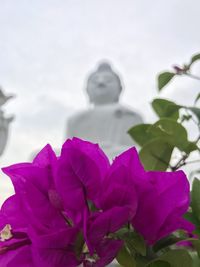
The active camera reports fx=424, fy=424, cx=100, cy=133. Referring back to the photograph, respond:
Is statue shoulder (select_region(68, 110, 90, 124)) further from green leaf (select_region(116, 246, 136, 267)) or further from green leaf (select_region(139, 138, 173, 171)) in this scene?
green leaf (select_region(116, 246, 136, 267))

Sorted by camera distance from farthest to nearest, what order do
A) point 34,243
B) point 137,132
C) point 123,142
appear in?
point 123,142 < point 137,132 < point 34,243

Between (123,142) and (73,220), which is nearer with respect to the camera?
(73,220)

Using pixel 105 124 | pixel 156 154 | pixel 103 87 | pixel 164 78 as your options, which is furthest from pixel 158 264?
pixel 103 87

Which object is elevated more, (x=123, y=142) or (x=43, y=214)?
(x=43, y=214)

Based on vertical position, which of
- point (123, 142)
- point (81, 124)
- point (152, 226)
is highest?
A: point (152, 226)

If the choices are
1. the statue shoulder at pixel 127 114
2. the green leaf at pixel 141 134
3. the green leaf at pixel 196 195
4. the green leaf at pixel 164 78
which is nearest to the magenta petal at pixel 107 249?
the green leaf at pixel 196 195

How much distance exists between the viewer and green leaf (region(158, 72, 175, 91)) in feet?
Result: 1.76

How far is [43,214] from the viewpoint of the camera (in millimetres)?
268

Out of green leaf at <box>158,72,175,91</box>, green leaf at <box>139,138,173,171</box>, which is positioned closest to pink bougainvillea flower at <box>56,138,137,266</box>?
green leaf at <box>139,138,173,171</box>

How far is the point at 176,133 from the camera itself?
1.36ft

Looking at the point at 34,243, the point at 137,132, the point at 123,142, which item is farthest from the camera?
the point at 123,142

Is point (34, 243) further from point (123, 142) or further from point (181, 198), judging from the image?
point (123, 142)

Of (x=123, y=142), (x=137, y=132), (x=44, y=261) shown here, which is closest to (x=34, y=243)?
(x=44, y=261)

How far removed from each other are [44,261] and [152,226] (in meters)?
0.07
